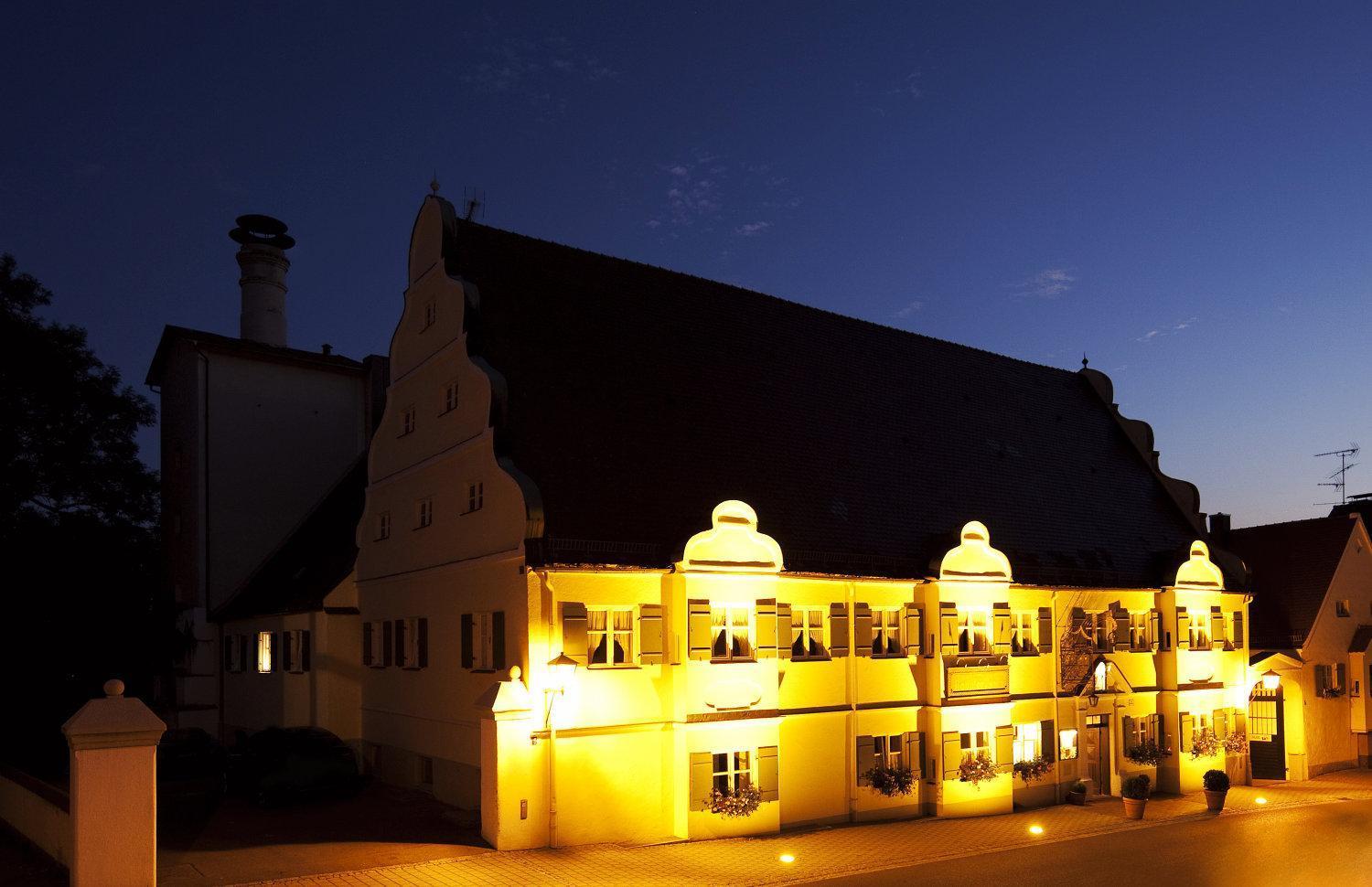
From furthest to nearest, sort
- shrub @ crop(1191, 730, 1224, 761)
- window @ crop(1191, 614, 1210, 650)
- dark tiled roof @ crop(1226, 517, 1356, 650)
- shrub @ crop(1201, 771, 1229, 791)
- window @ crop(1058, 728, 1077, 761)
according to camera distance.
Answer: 1. dark tiled roof @ crop(1226, 517, 1356, 650)
2. window @ crop(1191, 614, 1210, 650)
3. shrub @ crop(1191, 730, 1224, 761)
4. window @ crop(1058, 728, 1077, 761)
5. shrub @ crop(1201, 771, 1229, 791)

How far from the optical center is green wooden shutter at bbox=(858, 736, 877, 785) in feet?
89.0

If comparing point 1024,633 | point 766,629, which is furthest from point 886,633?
point 1024,633

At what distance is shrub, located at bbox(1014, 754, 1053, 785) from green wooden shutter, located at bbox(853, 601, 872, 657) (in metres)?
6.07

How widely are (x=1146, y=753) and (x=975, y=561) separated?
895 centimetres

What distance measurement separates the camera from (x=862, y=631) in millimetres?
27656

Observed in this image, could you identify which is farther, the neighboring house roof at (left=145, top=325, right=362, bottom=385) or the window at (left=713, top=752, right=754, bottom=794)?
the neighboring house roof at (left=145, top=325, right=362, bottom=385)

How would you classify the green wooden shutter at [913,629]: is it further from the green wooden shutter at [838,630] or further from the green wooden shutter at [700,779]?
the green wooden shutter at [700,779]

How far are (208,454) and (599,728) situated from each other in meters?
23.0

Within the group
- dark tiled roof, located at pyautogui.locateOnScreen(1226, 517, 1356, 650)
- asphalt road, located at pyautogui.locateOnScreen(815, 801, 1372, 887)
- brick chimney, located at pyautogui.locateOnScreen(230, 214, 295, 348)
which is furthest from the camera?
brick chimney, located at pyautogui.locateOnScreen(230, 214, 295, 348)

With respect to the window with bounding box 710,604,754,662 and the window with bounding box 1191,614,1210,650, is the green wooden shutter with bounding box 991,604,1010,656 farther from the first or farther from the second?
the window with bounding box 1191,614,1210,650

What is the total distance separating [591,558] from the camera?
23.2m

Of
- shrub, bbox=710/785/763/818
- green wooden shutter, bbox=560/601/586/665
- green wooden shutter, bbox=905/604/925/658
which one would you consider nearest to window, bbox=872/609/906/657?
green wooden shutter, bbox=905/604/925/658

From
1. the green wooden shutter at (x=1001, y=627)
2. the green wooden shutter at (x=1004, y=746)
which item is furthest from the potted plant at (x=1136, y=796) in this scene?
the green wooden shutter at (x=1001, y=627)

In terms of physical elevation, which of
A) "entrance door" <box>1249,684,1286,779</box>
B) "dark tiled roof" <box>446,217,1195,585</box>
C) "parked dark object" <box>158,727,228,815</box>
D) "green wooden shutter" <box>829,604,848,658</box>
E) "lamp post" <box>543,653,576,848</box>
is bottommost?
"entrance door" <box>1249,684,1286,779</box>
